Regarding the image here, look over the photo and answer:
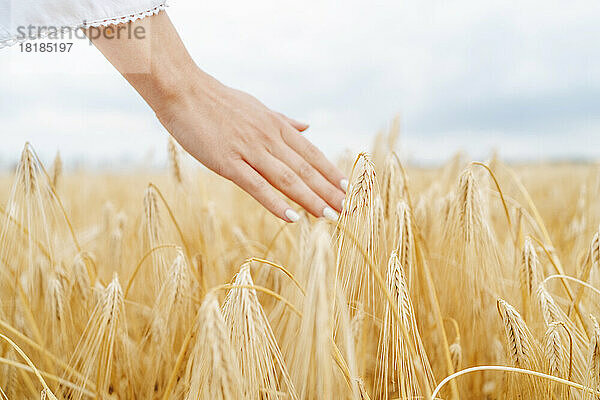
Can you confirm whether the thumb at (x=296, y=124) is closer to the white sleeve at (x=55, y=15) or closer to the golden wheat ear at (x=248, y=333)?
the white sleeve at (x=55, y=15)

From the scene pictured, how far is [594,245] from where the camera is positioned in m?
0.67

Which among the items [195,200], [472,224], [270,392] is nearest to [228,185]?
[195,200]

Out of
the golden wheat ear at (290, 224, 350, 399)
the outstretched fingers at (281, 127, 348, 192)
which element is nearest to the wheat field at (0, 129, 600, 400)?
the golden wheat ear at (290, 224, 350, 399)

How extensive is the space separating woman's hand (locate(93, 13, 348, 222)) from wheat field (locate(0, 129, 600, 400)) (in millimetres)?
67

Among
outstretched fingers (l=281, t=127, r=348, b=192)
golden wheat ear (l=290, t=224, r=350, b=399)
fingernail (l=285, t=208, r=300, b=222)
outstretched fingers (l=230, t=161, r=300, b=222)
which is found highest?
outstretched fingers (l=281, t=127, r=348, b=192)

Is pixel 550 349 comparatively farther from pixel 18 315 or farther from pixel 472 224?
pixel 18 315

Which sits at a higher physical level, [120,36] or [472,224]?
[120,36]

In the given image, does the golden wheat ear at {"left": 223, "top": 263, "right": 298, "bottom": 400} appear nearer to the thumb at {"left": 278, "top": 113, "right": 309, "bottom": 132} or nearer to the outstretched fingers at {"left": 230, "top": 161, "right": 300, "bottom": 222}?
the outstretched fingers at {"left": 230, "top": 161, "right": 300, "bottom": 222}

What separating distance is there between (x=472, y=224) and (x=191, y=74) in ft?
1.61

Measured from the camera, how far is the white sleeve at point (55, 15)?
754 mm

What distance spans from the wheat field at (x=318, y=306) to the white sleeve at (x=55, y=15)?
17 centimetres

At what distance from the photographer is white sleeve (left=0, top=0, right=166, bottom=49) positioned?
2.47 ft

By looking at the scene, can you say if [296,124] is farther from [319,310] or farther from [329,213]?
[319,310]

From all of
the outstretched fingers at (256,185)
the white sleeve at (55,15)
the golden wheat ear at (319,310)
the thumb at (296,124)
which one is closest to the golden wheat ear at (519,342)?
the golden wheat ear at (319,310)
